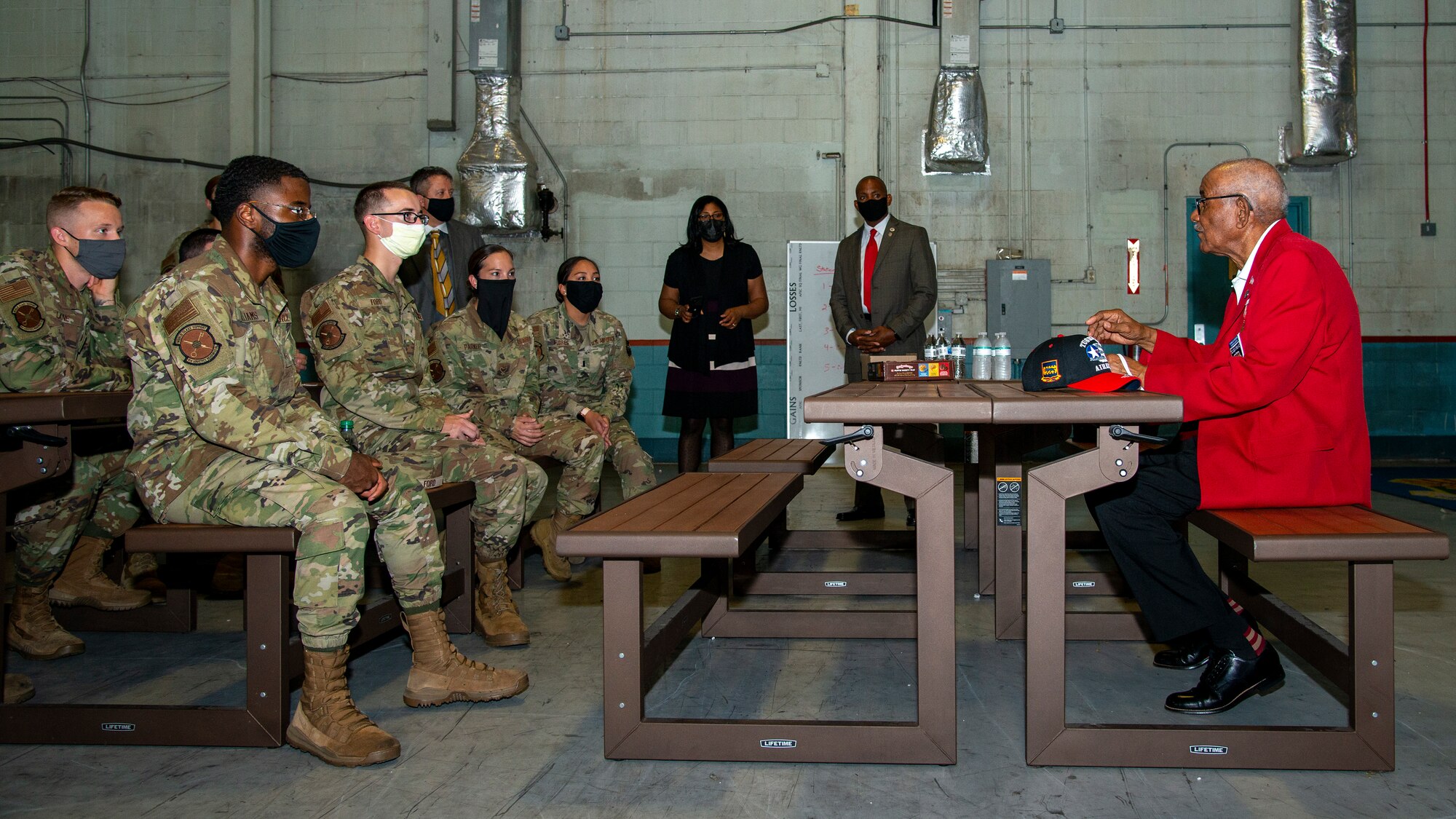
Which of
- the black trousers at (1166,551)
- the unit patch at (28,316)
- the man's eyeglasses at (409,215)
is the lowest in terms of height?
the black trousers at (1166,551)

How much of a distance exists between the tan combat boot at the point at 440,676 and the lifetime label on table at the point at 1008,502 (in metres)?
1.45

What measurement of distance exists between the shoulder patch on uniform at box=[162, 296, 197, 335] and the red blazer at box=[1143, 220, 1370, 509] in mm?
1949

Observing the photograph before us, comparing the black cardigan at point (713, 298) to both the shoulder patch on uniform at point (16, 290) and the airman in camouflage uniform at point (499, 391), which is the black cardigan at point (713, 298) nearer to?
the airman in camouflage uniform at point (499, 391)

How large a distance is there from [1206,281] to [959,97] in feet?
7.42

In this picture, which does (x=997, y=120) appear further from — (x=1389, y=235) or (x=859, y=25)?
(x=1389, y=235)

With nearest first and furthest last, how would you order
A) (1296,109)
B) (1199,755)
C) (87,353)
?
(1199,755), (87,353), (1296,109)

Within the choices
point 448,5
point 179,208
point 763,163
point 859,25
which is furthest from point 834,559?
point 179,208

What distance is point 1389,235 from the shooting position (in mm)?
7055

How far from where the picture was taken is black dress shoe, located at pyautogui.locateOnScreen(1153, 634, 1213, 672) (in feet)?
8.23

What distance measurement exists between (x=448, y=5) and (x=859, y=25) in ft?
9.73

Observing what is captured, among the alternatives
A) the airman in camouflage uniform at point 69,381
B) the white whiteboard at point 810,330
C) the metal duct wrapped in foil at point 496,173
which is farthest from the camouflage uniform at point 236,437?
the white whiteboard at point 810,330

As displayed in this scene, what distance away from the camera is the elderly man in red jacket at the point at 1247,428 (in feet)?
6.50

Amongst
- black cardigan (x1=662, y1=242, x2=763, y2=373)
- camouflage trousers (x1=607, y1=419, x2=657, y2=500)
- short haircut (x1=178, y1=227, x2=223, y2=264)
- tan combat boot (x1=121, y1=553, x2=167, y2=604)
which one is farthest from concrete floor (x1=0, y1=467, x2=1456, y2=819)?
black cardigan (x1=662, y1=242, x2=763, y2=373)

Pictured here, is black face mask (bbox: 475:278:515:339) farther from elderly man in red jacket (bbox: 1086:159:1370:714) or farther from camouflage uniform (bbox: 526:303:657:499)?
elderly man in red jacket (bbox: 1086:159:1370:714)
